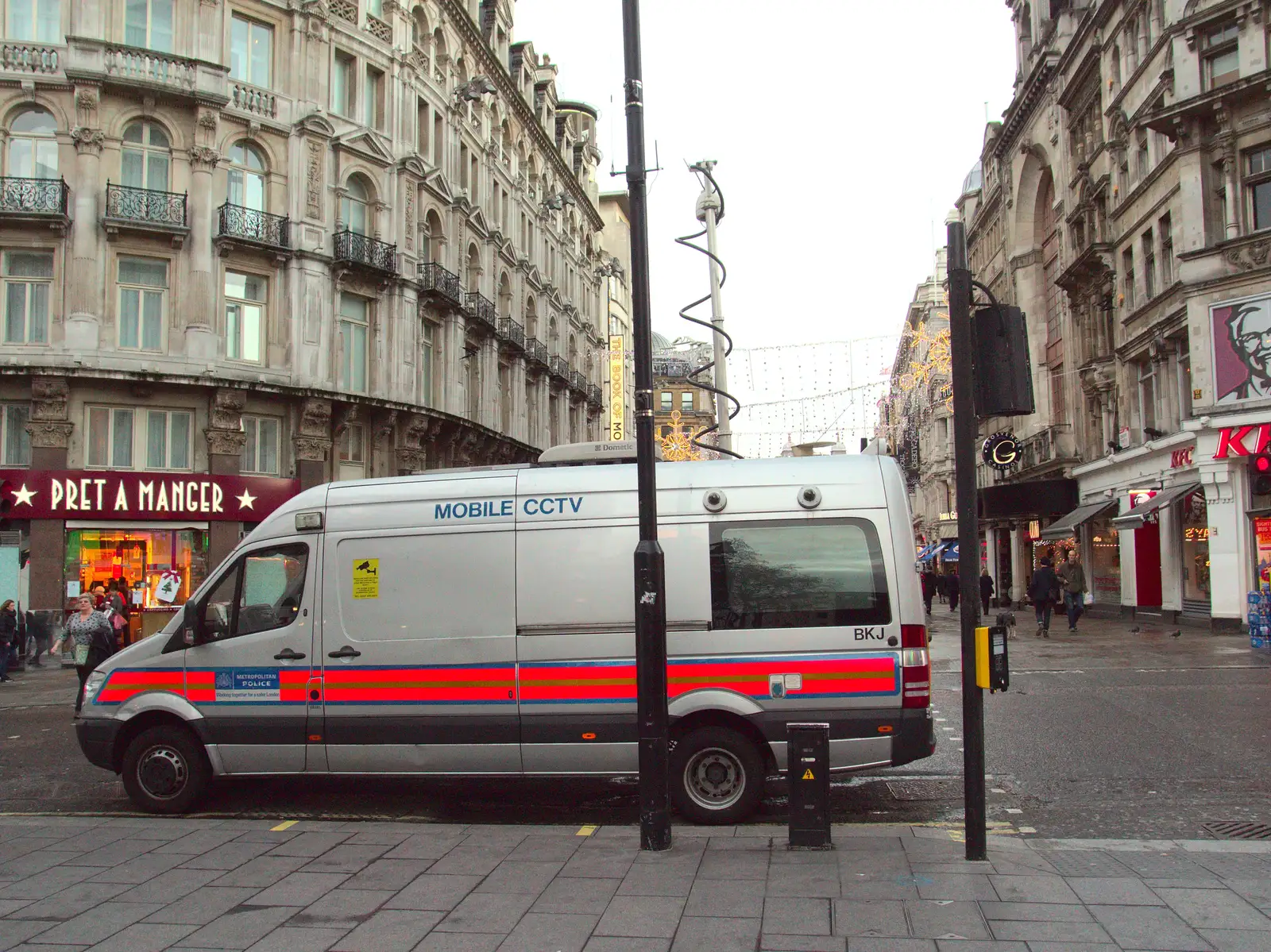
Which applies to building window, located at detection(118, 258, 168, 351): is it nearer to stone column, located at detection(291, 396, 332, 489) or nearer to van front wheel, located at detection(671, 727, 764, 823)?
stone column, located at detection(291, 396, 332, 489)

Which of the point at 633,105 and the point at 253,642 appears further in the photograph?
the point at 253,642

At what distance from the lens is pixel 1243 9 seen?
24.6 m

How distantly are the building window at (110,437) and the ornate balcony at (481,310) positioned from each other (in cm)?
1270

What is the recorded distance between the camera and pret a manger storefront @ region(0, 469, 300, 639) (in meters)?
25.4

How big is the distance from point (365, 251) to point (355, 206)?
150cm

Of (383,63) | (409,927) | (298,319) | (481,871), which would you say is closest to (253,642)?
(481,871)

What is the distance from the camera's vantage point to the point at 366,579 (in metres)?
8.48

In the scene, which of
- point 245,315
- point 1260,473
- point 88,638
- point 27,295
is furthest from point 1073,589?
point 27,295

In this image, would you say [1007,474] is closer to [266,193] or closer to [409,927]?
[266,193]

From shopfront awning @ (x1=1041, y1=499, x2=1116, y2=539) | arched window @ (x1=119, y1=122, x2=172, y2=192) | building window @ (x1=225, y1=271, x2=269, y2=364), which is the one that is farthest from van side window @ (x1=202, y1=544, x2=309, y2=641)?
shopfront awning @ (x1=1041, y1=499, x2=1116, y2=539)

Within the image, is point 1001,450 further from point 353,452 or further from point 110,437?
point 110,437

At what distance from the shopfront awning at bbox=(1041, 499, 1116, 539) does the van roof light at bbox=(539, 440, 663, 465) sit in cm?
2818

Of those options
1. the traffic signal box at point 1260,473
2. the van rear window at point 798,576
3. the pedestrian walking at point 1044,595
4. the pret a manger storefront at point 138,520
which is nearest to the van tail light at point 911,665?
the van rear window at point 798,576

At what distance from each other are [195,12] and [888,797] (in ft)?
88.7
